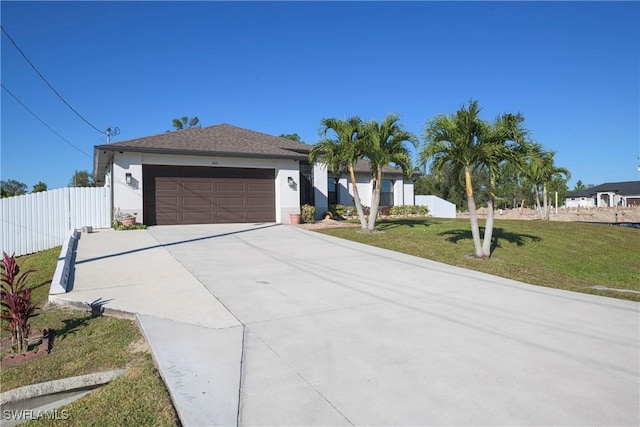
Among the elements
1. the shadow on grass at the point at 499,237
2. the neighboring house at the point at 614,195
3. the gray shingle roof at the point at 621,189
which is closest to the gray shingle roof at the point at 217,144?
the shadow on grass at the point at 499,237

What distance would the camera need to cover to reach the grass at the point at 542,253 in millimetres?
9078

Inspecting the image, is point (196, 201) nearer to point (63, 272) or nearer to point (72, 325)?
point (63, 272)

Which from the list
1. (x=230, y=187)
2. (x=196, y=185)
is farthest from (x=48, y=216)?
(x=230, y=187)

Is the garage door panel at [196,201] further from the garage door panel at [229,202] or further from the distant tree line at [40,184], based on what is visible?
the distant tree line at [40,184]

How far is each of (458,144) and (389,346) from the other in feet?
24.0

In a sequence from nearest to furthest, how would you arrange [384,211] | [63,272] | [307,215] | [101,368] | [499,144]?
[101,368], [63,272], [499,144], [307,215], [384,211]

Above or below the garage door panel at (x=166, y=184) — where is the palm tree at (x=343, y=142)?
above

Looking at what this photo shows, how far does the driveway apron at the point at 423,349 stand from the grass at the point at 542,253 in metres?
1.21

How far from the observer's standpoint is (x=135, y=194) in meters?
15.5

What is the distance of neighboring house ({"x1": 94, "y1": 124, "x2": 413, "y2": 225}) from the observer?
1547cm

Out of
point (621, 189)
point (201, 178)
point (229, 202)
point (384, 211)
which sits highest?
point (621, 189)

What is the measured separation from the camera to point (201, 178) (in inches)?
666

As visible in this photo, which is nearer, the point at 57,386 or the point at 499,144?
the point at 57,386

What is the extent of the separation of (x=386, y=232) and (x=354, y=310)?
915 centimetres
